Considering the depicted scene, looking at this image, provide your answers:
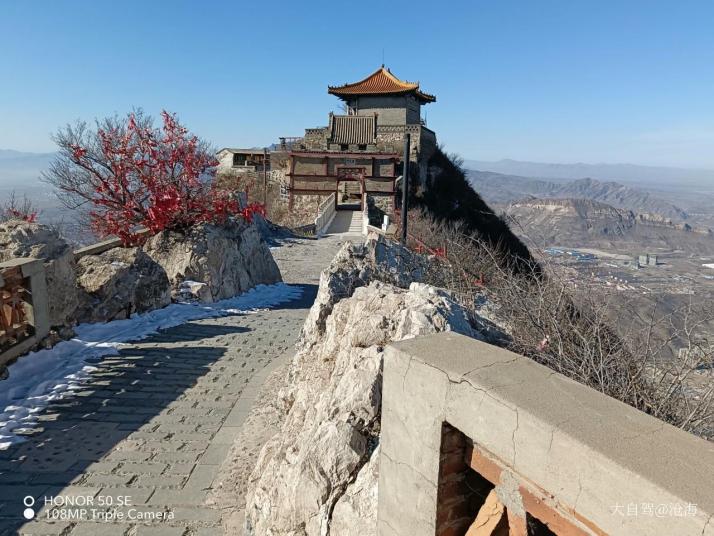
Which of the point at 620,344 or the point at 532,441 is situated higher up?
the point at 532,441

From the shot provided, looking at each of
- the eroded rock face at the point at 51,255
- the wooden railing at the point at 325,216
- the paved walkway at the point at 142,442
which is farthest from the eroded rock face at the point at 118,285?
the wooden railing at the point at 325,216

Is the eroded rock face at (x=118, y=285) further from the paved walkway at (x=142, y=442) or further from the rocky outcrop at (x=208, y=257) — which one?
the paved walkway at (x=142, y=442)

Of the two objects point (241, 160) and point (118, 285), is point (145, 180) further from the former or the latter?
point (241, 160)

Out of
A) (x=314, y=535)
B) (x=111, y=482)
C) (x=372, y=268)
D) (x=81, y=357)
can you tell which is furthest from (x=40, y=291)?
(x=314, y=535)

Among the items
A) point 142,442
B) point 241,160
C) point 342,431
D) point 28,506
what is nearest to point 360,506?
point 342,431

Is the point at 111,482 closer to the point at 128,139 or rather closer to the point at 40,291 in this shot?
the point at 40,291

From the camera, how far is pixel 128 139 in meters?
11.0

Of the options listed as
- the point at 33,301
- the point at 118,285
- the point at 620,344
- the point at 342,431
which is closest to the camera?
the point at 342,431

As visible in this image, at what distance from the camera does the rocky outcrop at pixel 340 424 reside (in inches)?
106

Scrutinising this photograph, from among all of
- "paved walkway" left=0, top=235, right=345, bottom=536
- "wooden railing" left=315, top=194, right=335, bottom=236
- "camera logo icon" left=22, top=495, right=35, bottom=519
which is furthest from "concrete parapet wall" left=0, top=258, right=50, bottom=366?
"wooden railing" left=315, top=194, right=335, bottom=236

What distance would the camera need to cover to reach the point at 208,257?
10414mm

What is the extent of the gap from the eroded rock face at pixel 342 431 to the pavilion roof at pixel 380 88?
35.0m

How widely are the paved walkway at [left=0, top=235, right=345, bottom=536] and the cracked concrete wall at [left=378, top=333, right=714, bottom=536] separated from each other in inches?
80.1

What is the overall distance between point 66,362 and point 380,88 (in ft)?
114
